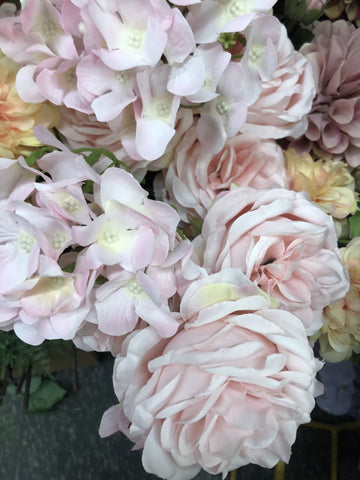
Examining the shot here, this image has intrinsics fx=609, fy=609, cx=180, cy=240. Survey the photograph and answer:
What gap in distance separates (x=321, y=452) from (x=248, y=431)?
29cm

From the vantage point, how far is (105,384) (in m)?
0.56

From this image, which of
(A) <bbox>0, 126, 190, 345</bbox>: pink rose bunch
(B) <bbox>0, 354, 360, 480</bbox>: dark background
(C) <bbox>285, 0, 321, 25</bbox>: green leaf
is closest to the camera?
(A) <bbox>0, 126, 190, 345</bbox>: pink rose bunch

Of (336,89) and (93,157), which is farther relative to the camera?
(336,89)

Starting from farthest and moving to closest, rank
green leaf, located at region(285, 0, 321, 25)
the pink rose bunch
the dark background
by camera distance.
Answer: the dark background → green leaf, located at region(285, 0, 321, 25) → the pink rose bunch

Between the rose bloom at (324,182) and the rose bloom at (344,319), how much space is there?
0.08 feet

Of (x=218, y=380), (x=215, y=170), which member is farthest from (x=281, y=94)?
(x=218, y=380)

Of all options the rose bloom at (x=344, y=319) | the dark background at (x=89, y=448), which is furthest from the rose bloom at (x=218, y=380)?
the dark background at (x=89, y=448)

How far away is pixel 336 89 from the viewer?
1.31 ft

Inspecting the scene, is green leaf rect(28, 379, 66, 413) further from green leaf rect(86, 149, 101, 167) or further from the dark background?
green leaf rect(86, 149, 101, 167)

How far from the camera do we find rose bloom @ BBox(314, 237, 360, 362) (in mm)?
383

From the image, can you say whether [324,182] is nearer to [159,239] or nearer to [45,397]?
[159,239]

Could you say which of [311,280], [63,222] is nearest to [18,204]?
[63,222]

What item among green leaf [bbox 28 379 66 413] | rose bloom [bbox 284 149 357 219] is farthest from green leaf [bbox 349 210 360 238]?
green leaf [bbox 28 379 66 413]

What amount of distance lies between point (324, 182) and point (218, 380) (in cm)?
17
